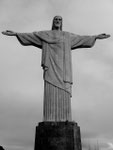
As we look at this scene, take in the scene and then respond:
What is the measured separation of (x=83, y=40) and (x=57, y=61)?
1.88m

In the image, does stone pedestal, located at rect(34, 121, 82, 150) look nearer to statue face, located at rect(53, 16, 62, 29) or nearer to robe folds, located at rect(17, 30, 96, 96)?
robe folds, located at rect(17, 30, 96, 96)

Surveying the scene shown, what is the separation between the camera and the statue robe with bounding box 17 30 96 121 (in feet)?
36.0

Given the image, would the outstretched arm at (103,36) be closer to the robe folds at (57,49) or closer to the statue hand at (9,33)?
the robe folds at (57,49)

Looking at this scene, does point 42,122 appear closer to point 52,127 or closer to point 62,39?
point 52,127

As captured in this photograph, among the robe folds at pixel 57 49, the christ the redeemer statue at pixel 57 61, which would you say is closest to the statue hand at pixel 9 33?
the christ the redeemer statue at pixel 57 61

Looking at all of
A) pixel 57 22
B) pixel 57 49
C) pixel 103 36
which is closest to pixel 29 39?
pixel 57 49

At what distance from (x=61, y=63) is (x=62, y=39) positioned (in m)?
1.24

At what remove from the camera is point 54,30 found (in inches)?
489

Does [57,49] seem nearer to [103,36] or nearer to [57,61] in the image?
[57,61]

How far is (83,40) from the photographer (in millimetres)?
12523

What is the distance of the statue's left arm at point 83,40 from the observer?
1241 cm

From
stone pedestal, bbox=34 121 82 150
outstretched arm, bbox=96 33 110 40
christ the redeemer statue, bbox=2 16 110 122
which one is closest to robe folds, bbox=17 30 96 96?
christ the redeemer statue, bbox=2 16 110 122

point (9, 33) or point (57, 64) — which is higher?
point (9, 33)

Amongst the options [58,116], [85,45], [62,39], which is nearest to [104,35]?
[85,45]
